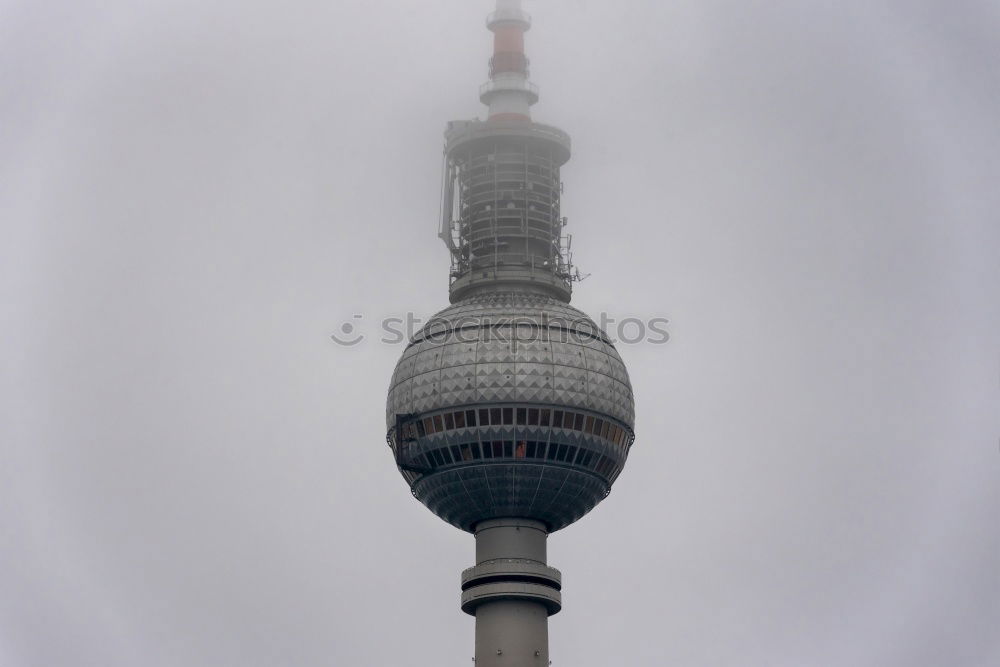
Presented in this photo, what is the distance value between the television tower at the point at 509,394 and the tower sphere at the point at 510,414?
0.11 m

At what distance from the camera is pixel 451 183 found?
17338 cm

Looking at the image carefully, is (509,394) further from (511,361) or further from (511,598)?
(511,598)

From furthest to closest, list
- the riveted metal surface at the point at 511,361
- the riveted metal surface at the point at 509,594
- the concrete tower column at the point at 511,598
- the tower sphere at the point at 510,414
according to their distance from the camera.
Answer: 1. the riveted metal surface at the point at 511,361
2. the tower sphere at the point at 510,414
3. the riveted metal surface at the point at 509,594
4. the concrete tower column at the point at 511,598

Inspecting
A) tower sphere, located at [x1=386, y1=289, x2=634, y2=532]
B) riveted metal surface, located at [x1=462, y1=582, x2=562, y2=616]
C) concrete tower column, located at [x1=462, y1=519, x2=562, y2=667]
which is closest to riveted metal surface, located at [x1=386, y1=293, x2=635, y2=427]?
tower sphere, located at [x1=386, y1=289, x2=634, y2=532]

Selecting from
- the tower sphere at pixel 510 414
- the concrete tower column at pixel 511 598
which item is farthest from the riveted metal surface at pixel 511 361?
the concrete tower column at pixel 511 598

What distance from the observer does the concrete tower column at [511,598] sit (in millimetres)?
159625

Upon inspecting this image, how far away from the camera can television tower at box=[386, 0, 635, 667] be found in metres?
→ 161

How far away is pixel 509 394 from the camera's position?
161500mm

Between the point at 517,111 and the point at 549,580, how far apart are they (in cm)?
3948

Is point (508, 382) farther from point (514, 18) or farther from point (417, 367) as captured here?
point (514, 18)

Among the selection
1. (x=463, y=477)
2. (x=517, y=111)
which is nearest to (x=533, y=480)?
(x=463, y=477)

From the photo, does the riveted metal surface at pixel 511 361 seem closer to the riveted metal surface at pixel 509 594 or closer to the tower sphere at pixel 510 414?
the tower sphere at pixel 510 414

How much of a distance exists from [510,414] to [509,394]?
152cm

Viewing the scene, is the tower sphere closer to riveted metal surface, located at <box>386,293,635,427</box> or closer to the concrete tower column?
riveted metal surface, located at <box>386,293,635,427</box>
